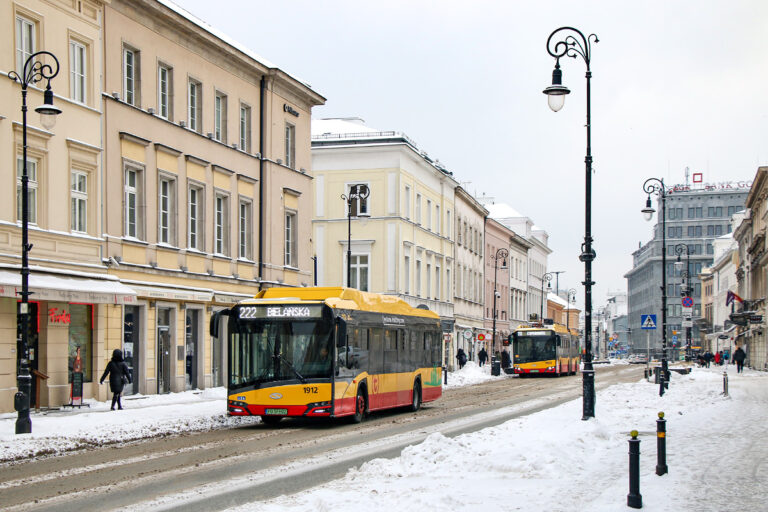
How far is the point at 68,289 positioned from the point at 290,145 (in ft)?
60.8

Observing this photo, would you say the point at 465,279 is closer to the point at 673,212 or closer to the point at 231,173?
the point at 231,173

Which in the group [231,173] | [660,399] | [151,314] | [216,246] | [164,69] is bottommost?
[660,399]

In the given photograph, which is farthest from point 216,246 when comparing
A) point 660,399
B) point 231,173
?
point 660,399

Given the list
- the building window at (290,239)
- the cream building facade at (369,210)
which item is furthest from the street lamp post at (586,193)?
the cream building facade at (369,210)

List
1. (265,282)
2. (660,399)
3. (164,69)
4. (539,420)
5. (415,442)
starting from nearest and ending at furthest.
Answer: (415,442) < (539,420) < (660,399) < (164,69) < (265,282)

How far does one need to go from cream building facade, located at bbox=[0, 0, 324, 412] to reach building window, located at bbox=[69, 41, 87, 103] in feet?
0.17

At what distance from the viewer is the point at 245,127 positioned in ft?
127

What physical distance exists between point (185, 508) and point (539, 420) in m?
11.7

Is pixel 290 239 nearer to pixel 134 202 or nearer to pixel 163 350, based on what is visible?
pixel 163 350

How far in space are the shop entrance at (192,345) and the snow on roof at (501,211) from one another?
7847cm

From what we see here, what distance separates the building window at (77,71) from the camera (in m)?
27.3

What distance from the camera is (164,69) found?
108 ft

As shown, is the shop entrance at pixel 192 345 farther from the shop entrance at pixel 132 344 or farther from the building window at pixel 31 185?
the building window at pixel 31 185

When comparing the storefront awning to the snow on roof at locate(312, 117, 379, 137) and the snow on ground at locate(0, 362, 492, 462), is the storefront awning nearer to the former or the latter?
the snow on ground at locate(0, 362, 492, 462)
